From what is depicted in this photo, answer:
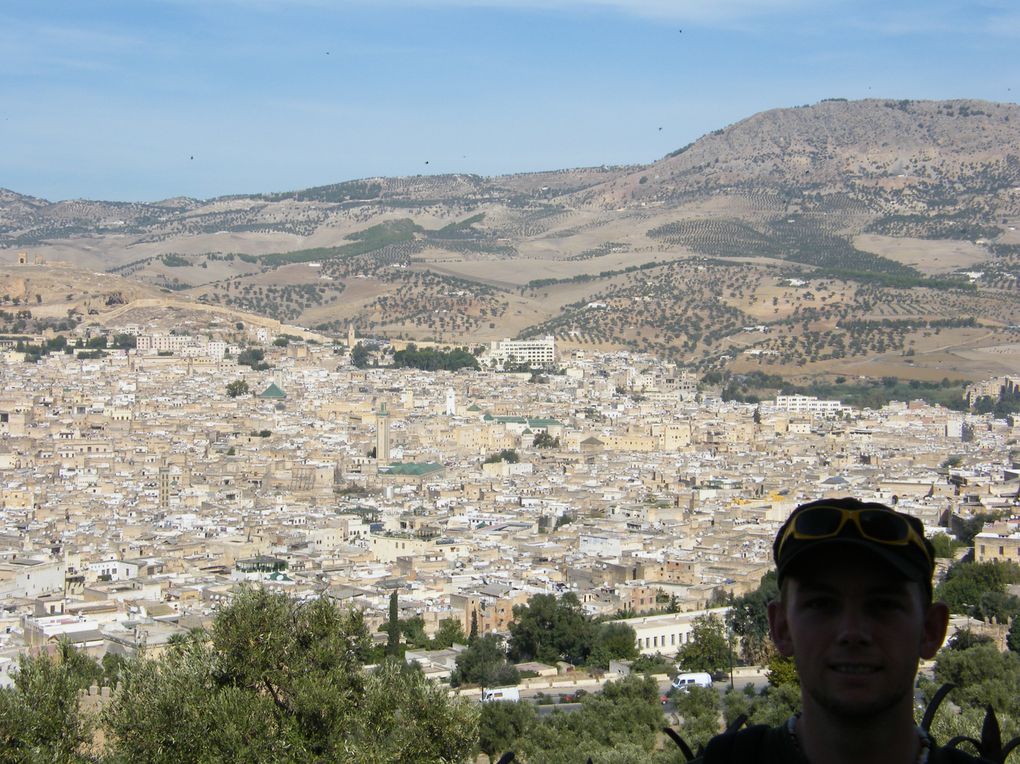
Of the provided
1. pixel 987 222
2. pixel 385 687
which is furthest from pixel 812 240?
pixel 385 687

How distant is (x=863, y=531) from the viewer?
2.09 meters

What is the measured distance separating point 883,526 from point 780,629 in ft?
0.77

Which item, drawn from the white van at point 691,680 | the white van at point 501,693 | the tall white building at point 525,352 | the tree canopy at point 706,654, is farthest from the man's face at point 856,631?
the tall white building at point 525,352

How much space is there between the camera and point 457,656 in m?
22.1

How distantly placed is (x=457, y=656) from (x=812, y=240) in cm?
10557

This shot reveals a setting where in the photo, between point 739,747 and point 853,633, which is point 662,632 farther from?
point 853,633

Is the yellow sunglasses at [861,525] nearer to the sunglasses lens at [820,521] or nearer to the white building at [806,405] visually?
the sunglasses lens at [820,521]

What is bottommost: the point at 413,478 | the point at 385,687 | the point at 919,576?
the point at 413,478

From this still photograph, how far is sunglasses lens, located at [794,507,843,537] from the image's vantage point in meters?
2.09

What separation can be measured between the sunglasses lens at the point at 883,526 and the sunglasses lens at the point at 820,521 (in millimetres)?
34

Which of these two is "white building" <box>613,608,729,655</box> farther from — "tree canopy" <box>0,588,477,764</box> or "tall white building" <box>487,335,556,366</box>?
"tall white building" <box>487,335,556,366</box>

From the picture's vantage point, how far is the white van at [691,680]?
2078 centimetres

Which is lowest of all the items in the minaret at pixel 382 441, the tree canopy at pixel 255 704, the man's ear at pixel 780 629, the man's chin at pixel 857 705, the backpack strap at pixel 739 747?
the minaret at pixel 382 441

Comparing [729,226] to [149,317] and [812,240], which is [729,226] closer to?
[812,240]
